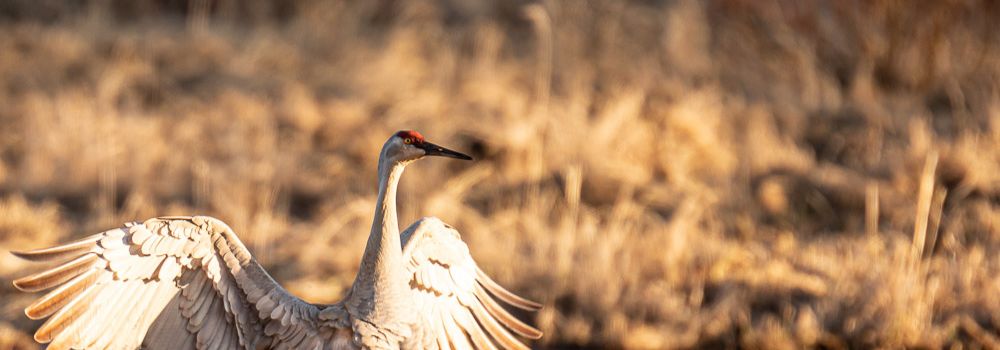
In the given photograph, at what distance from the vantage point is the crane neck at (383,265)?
448 cm

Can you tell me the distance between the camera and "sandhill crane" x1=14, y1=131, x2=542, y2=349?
13.6 feet

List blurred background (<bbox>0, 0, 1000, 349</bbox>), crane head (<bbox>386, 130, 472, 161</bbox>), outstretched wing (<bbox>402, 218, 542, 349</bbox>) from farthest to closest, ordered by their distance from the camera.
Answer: blurred background (<bbox>0, 0, 1000, 349</bbox>), outstretched wing (<bbox>402, 218, 542, 349</bbox>), crane head (<bbox>386, 130, 472, 161</bbox>)

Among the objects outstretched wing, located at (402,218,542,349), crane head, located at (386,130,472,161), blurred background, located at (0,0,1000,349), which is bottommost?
blurred background, located at (0,0,1000,349)

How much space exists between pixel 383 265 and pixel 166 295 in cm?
74

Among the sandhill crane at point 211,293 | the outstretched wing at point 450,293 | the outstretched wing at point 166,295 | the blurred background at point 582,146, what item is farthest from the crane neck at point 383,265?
the blurred background at point 582,146

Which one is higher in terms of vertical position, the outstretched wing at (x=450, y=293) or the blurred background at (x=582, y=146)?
the outstretched wing at (x=450, y=293)

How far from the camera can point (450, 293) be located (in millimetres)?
5066

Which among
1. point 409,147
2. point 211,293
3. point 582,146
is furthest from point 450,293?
point 582,146

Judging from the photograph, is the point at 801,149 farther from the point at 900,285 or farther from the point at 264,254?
the point at 264,254

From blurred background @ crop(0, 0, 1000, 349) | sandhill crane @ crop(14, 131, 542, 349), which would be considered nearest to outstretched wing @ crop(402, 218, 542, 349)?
sandhill crane @ crop(14, 131, 542, 349)

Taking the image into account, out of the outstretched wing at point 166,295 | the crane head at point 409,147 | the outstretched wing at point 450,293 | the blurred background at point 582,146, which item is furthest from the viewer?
the blurred background at point 582,146

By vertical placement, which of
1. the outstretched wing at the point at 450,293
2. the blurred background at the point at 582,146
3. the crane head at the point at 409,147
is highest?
the crane head at the point at 409,147

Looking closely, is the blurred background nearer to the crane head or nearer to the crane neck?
the crane neck

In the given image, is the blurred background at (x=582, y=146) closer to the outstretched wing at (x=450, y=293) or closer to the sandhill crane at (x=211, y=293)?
the outstretched wing at (x=450, y=293)
